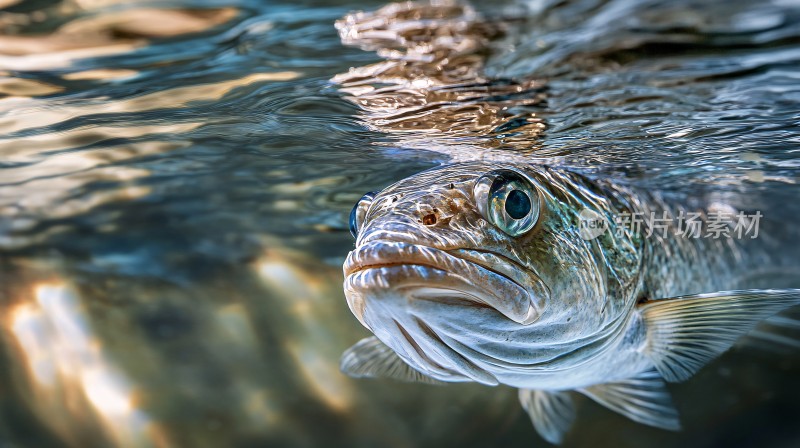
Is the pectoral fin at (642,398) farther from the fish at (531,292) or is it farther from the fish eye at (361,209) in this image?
the fish eye at (361,209)

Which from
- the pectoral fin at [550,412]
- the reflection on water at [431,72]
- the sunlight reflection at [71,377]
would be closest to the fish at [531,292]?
the pectoral fin at [550,412]

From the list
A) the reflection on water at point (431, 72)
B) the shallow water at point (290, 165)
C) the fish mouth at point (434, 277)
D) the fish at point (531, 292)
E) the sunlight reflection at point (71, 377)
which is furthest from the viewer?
the sunlight reflection at point (71, 377)

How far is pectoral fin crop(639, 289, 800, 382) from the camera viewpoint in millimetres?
3168

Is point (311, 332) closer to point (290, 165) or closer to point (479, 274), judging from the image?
point (290, 165)

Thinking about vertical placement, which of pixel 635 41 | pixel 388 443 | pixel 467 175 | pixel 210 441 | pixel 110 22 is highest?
pixel 110 22

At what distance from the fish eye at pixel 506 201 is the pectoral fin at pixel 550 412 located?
2.31m

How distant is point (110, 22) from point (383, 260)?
2.71 meters

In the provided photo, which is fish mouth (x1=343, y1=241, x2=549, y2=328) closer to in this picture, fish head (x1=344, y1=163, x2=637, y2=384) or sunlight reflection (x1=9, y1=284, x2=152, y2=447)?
fish head (x1=344, y1=163, x2=637, y2=384)

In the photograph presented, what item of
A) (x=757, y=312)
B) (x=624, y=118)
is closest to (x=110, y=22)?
(x=624, y=118)

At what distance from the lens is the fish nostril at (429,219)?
2.55 metres

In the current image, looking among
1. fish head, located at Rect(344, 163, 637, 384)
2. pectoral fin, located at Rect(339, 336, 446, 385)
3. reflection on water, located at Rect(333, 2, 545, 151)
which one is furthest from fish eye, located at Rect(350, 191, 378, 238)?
reflection on water, located at Rect(333, 2, 545, 151)

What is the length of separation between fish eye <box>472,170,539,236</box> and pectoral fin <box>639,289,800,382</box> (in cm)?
110

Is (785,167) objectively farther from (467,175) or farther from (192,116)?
(192,116)

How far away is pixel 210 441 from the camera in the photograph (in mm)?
7020
